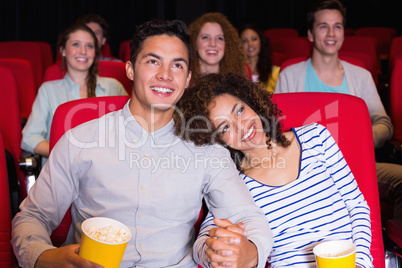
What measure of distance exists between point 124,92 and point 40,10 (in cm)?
367

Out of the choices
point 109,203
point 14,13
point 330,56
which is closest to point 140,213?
point 109,203

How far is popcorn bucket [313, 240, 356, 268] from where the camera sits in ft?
4.18

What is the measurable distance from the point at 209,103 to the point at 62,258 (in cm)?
73

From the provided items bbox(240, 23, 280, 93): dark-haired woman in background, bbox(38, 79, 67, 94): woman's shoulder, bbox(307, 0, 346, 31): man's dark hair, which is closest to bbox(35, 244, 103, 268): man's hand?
bbox(38, 79, 67, 94): woman's shoulder

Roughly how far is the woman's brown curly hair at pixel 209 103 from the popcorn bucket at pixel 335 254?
1.69 feet

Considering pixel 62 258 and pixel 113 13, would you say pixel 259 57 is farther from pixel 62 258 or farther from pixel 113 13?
pixel 62 258

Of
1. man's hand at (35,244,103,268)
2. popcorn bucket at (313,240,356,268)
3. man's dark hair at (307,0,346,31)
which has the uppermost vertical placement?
man's dark hair at (307,0,346,31)

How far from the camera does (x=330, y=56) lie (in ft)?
9.68

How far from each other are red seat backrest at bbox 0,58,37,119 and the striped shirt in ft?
6.21

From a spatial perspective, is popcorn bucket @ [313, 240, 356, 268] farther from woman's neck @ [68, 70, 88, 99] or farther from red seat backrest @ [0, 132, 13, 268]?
woman's neck @ [68, 70, 88, 99]

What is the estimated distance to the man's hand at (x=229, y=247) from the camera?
4.61 feet

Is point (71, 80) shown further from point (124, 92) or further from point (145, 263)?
point (145, 263)

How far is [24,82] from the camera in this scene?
3.21 meters

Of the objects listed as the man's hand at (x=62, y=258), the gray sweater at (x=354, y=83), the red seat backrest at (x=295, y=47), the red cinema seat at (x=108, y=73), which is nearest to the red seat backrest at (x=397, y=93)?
the gray sweater at (x=354, y=83)
